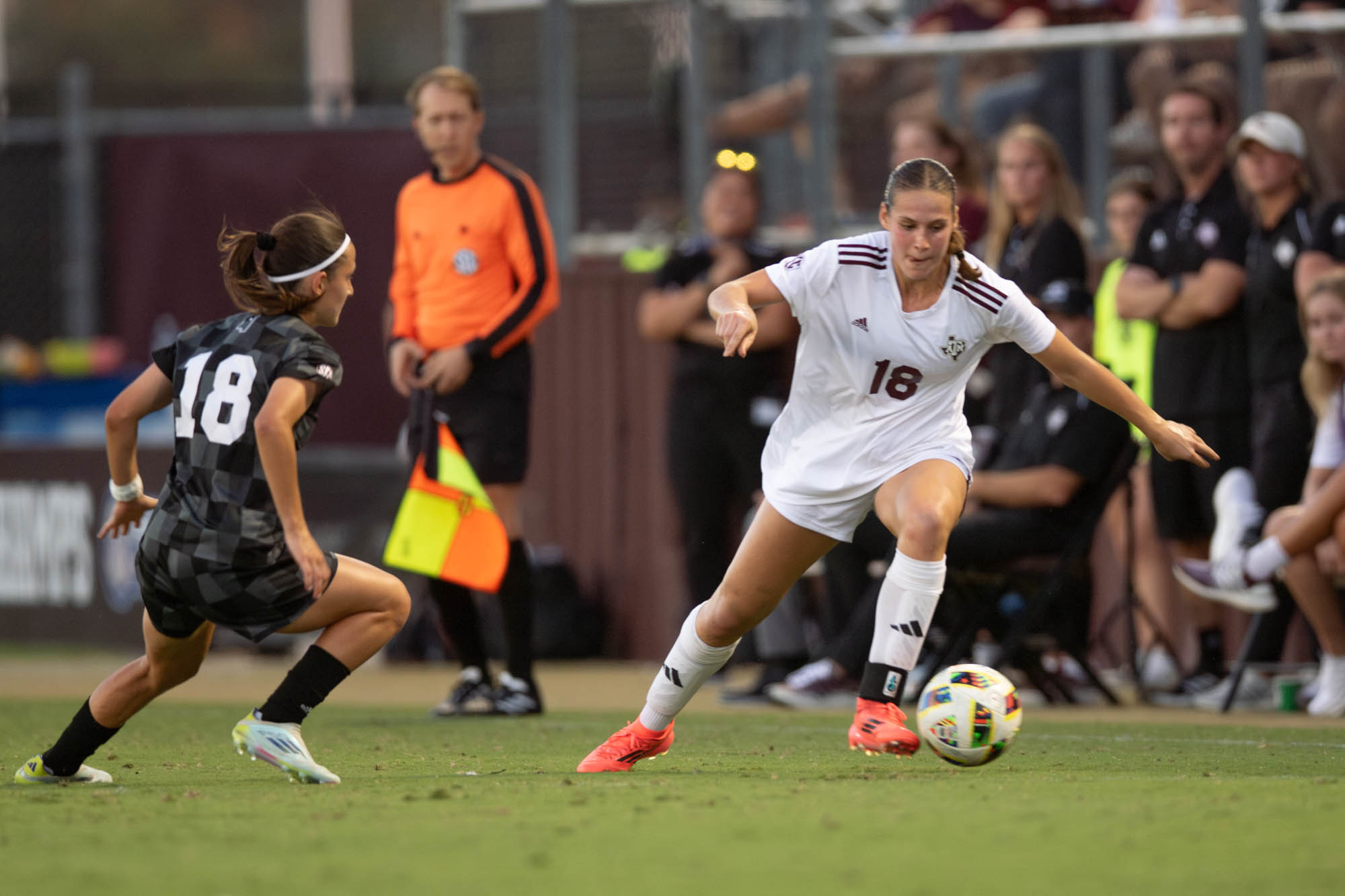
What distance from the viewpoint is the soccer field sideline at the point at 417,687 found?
322 inches

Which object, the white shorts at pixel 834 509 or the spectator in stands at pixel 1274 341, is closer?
the white shorts at pixel 834 509

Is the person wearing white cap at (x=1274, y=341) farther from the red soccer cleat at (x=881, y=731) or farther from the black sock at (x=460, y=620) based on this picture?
the red soccer cleat at (x=881, y=731)

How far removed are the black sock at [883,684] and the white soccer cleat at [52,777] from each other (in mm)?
2178

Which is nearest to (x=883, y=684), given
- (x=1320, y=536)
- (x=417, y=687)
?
(x=1320, y=536)

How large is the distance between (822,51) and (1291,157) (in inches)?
134

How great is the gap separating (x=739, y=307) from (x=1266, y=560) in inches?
140

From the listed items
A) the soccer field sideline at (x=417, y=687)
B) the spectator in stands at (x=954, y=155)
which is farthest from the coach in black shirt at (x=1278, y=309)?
the spectator in stands at (x=954, y=155)

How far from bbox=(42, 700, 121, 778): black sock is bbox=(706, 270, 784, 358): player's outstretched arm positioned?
1992mm

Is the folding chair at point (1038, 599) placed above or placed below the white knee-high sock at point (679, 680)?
below

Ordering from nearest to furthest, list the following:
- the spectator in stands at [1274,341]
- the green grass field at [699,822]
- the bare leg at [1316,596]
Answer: the green grass field at [699,822] < the bare leg at [1316,596] < the spectator in stands at [1274,341]

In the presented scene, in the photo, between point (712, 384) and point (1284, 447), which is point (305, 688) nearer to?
point (712, 384)

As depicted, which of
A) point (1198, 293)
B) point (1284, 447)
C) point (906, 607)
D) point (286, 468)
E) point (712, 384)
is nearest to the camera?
point (286, 468)

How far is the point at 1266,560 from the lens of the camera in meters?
8.00

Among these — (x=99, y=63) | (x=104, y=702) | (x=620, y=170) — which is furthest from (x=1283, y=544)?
(x=99, y=63)
